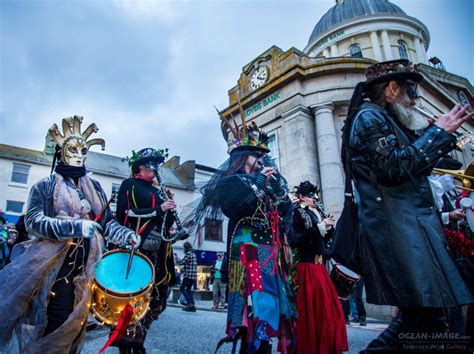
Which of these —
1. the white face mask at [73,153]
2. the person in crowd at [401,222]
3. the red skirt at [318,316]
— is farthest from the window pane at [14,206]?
the person in crowd at [401,222]

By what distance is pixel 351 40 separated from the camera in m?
23.7

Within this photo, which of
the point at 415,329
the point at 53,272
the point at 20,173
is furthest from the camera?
the point at 20,173

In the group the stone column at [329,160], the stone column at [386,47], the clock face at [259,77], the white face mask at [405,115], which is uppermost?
the stone column at [386,47]

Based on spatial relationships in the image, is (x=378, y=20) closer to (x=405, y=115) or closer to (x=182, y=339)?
(x=405, y=115)

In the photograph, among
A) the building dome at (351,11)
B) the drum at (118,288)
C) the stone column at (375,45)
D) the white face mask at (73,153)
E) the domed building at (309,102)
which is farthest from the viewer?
the building dome at (351,11)

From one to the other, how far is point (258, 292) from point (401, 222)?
4.51 ft

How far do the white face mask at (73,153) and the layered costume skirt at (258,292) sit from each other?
1.75m

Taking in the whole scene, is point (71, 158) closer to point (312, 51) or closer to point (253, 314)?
point (253, 314)

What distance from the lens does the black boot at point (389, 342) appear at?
5.32 feet

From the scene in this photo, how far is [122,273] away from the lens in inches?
105

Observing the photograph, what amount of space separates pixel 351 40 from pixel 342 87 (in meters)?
14.9

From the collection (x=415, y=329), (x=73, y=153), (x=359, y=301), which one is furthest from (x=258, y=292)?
(x=359, y=301)

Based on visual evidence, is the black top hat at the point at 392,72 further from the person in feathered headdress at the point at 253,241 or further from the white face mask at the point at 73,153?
the white face mask at the point at 73,153

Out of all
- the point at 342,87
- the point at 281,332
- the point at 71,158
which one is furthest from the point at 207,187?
the point at 342,87
